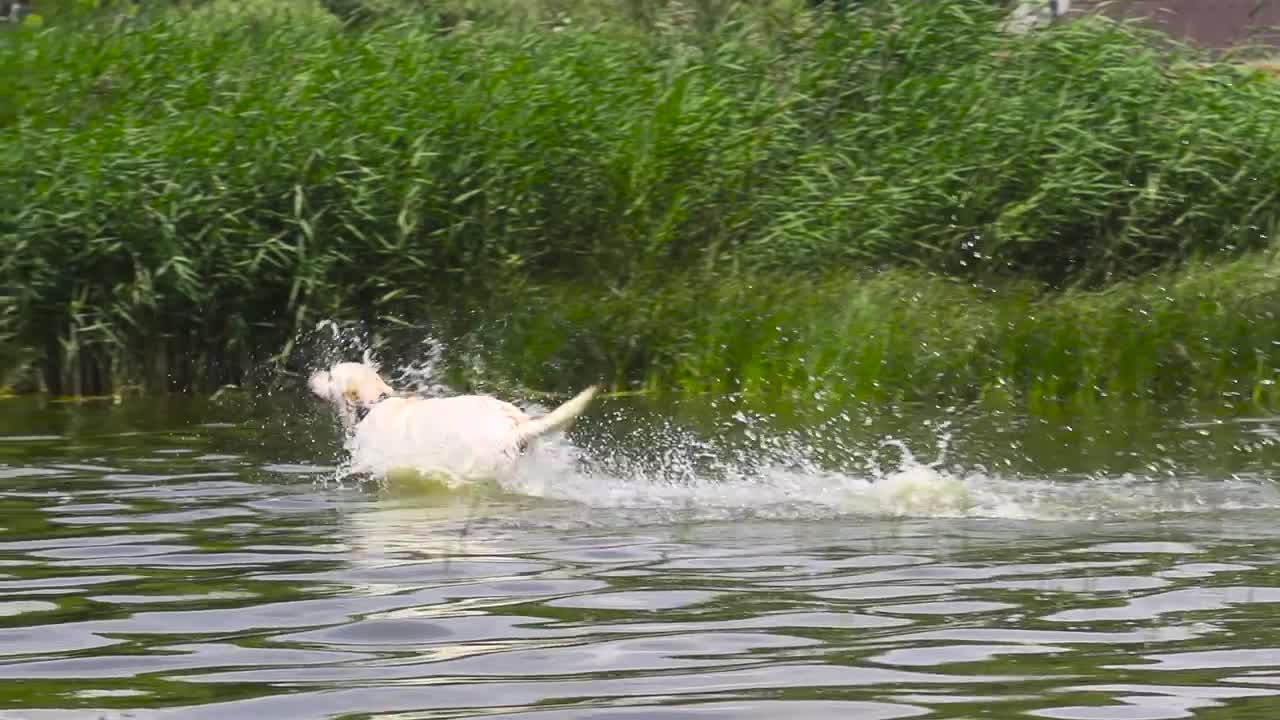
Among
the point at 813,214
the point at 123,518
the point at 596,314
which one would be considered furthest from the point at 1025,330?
the point at 123,518

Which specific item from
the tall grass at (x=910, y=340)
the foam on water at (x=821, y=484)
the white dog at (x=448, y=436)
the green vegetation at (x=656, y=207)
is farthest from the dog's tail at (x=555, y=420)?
the green vegetation at (x=656, y=207)

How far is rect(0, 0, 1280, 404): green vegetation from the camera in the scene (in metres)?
11.2

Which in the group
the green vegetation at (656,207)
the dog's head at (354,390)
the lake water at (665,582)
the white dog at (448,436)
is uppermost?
the green vegetation at (656,207)

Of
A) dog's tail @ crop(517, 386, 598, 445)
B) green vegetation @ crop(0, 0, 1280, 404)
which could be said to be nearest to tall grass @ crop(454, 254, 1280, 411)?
green vegetation @ crop(0, 0, 1280, 404)

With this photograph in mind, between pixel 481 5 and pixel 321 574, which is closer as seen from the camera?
pixel 321 574

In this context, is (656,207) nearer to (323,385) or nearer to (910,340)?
(910,340)

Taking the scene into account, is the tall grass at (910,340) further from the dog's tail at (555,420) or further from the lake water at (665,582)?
the dog's tail at (555,420)

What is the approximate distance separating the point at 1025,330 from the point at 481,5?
5.66 m

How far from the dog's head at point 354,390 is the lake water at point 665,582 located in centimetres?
31

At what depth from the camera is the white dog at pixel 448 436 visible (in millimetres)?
7531

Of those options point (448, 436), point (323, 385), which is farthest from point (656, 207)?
point (448, 436)

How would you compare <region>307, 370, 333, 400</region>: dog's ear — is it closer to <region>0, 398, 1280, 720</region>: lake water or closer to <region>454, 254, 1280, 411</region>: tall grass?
<region>0, 398, 1280, 720</region>: lake water

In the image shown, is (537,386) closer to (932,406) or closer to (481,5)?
(932,406)

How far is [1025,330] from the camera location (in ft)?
36.5
